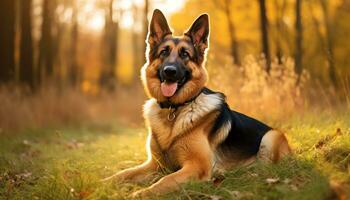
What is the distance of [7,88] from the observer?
40.9 ft

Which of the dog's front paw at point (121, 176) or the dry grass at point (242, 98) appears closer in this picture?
the dog's front paw at point (121, 176)

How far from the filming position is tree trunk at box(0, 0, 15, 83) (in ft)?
46.7

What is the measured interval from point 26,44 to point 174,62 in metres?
11.4

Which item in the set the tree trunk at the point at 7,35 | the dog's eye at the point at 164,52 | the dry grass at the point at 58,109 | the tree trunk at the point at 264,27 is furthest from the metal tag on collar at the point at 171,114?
the tree trunk at the point at 7,35

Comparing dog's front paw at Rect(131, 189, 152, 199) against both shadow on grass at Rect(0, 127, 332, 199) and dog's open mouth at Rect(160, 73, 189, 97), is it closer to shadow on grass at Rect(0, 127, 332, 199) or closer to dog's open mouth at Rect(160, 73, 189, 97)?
shadow on grass at Rect(0, 127, 332, 199)

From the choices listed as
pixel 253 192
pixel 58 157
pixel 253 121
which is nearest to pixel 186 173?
pixel 253 192

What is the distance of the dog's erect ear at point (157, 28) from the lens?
237 inches

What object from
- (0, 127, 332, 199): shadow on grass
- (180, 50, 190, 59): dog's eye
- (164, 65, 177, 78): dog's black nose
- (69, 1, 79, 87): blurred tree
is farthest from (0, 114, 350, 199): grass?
(69, 1, 79, 87): blurred tree

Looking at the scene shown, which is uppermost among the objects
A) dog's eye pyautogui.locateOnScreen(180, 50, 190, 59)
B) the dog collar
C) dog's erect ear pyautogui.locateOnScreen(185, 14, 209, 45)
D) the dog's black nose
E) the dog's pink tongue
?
dog's erect ear pyautogui.locateOnScreen(185, 14, 209, 45)

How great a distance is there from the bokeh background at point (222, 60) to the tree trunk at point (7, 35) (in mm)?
30

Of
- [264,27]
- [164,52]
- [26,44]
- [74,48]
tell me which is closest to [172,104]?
[164,52]

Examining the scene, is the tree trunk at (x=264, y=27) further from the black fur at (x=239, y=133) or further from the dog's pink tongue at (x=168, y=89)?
the dog's pink tongue at (x=168, y=89)

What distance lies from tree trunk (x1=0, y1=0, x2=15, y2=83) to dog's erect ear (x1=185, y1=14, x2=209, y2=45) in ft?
31.3

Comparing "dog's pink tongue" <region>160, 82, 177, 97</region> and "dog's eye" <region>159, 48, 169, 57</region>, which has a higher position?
"dog's eye" <region>159, 48, 169, 57</region>
